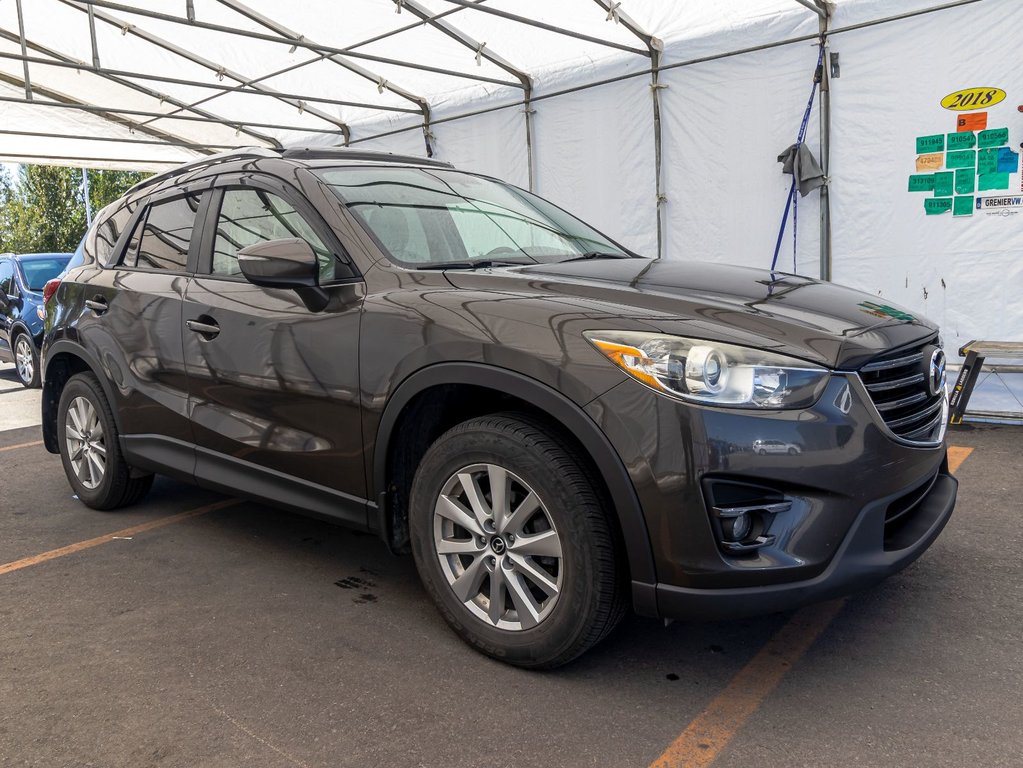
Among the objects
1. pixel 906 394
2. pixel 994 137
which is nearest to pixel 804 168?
pixel 994 137

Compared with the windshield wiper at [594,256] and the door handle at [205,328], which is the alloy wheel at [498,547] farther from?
the door handle at [205,328]

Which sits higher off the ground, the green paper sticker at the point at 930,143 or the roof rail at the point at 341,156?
the green paper sticker at the point at 930,143

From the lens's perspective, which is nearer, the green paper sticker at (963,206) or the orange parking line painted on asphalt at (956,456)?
the orange parking line painted on asphalt at (956,456)

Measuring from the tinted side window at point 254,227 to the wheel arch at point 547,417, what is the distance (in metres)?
0.60

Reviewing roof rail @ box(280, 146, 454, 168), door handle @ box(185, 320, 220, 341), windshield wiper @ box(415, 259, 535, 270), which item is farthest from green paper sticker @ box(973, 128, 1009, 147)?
door handle @ box(185, 320, 220, 341)

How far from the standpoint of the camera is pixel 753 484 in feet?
6.96

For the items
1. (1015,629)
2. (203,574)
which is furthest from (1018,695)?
(203,574)

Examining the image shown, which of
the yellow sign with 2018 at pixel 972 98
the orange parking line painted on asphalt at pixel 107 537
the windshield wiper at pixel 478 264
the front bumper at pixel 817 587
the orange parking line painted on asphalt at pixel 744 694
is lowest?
the orange parking line painted on asphalt at pixel 744 694

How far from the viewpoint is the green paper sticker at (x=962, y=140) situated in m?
6.75

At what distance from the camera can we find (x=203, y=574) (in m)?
3.42

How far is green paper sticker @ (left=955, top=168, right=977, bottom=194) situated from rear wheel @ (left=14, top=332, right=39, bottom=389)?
30.8 feet

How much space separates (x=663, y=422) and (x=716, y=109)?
697cm

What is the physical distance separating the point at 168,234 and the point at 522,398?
7.28ft

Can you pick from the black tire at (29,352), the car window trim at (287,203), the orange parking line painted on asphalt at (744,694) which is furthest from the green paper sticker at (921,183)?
the black tire at (29,352)
